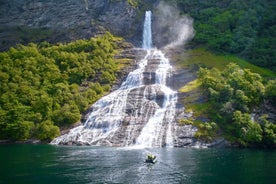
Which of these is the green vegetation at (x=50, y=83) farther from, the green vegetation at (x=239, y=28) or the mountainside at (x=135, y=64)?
the green vegetation at (x=239, y=28)

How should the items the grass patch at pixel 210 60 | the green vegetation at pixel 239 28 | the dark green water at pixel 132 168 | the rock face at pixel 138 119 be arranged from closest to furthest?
the dark green water at pixel 132 168 < the rock face at pixel 138 119 < the grass patch at pixel 210 60 < the green vegetation at pixel 239 28

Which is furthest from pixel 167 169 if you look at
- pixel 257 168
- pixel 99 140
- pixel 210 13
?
pixel 210 13

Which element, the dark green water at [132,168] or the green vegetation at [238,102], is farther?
the green vegetation at [238,102]

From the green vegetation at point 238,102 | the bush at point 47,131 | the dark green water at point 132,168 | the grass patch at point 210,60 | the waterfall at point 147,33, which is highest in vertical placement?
the waterfall at point 147,33

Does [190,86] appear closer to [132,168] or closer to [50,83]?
[50,83]

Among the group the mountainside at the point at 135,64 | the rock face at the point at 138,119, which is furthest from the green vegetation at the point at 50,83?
the rock face at the point at 138,119

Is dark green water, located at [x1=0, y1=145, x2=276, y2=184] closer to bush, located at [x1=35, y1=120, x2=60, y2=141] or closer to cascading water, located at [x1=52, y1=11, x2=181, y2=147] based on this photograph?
cascading water, located at [x1=52, y1=11, x2=181, y2=147]
